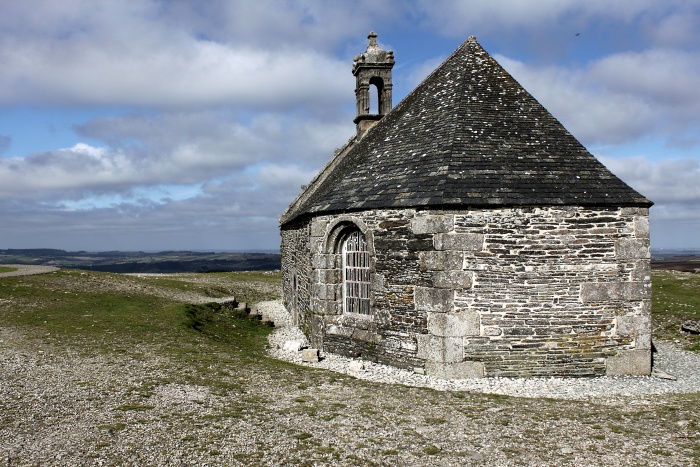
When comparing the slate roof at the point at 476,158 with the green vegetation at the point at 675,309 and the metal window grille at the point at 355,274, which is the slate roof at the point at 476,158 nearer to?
the metal window grille at the point at 355,274

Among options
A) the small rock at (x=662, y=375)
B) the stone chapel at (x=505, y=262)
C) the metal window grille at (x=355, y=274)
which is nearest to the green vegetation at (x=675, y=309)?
the small rock at (x=662, y=375)

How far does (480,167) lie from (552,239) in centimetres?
245

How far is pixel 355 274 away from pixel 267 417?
247 inches

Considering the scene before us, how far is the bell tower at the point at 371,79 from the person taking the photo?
2258 cm

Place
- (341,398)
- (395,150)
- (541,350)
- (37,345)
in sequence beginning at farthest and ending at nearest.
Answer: (395,150) < (37,345) < (541,350) < (341,398)

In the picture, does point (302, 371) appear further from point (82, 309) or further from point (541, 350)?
point (82, 309)

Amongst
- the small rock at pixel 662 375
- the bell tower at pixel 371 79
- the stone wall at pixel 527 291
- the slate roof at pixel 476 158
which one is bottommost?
the small rock at pixel 662 375

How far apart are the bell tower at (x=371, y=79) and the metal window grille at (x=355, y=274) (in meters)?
9.98

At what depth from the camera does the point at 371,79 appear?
75.7ft

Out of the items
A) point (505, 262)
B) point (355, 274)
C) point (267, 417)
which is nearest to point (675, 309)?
point (505, 262)

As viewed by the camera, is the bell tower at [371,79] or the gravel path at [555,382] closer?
the gravel path at [555,382]

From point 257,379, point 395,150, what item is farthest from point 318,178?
point 257,379

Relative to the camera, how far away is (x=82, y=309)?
750 inches

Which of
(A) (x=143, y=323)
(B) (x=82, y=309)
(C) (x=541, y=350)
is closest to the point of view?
(C) (x=541, y=350)
